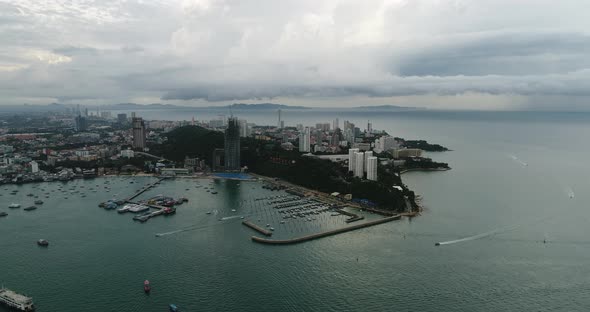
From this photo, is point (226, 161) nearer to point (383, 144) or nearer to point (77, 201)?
point (77, 201)

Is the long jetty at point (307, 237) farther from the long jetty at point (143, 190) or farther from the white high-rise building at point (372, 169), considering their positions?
the long jetty at point (143, 190)

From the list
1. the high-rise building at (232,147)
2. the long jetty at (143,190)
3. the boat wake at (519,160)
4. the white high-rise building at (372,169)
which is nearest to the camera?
the long jetty at (143,190)

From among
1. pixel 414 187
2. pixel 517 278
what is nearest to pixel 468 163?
pixel 414 187

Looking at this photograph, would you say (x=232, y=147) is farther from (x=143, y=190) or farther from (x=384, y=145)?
(x=384, y=145)

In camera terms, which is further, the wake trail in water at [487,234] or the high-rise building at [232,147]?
the high-rise building at [232,147]

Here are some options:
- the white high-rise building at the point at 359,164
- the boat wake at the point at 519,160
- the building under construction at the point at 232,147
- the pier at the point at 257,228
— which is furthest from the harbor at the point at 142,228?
the boat wake at the point at 519,160

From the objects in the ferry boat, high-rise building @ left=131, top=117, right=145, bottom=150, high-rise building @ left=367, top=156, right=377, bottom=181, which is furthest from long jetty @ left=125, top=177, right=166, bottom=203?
high-rise building @ left=131, top=117, right=145, bottom=150

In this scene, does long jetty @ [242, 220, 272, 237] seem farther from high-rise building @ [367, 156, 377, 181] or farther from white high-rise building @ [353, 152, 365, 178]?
white high-rise building @ [353, 152, 365, 178]
